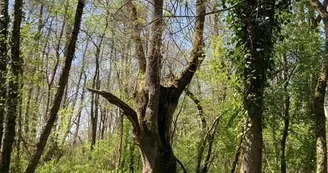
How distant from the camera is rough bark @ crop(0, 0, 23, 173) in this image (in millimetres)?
11367

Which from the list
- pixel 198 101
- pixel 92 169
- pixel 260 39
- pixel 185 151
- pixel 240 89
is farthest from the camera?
pixel 92 169

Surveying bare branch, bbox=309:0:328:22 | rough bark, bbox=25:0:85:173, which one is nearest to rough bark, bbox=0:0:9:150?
rough bark, bbox=25:0:85:173

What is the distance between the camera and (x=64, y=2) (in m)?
16.4

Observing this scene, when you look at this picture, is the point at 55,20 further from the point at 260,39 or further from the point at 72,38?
the point at 260,39

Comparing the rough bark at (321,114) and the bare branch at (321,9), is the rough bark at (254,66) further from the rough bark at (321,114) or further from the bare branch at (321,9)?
the bare branch at (321,9)

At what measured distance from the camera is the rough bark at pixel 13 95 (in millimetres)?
11367

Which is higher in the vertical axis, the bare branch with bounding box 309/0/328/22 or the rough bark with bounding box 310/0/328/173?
the bare branch with bounding box 309/0/328/22

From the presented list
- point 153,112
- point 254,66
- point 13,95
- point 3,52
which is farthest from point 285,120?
point 3,52

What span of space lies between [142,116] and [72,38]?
8.34 feet

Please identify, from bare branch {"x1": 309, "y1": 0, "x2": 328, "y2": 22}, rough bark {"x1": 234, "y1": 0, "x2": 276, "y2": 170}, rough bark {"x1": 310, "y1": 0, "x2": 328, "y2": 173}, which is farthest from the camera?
bare branch {"x1": 309, "y1": 0, "x2": 328, "y2": 22}

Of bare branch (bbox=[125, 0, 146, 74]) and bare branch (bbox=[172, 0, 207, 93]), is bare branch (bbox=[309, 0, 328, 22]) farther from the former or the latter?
bare branch (bbox=[125, 0, 146, 74])

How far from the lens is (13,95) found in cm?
1169

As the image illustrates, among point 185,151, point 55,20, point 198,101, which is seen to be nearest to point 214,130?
point 198,101

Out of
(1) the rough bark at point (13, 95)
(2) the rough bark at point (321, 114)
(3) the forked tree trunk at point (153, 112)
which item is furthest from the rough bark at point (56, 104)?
(2) the rough bark at point (321, 114)
